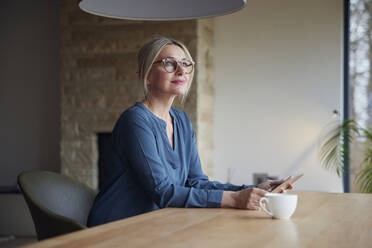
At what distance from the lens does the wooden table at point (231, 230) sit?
980 mm

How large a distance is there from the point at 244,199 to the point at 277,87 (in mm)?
3798

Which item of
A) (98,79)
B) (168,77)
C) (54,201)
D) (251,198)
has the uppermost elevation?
(168,77)

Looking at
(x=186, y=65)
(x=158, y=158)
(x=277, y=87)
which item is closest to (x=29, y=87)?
(x=277, y=87)

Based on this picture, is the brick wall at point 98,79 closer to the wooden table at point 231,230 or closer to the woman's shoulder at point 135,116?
the woman's shoulder at point 135,116

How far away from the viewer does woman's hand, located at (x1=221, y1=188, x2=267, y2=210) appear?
4.83 feet

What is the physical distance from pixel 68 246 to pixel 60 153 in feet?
15.4

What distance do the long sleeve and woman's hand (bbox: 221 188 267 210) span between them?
0.07ft

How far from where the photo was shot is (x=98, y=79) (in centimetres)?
534

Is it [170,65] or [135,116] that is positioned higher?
[170,65]

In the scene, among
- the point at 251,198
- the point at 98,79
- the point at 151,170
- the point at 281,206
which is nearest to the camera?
the point at 281,206

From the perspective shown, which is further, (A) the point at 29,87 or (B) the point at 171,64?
(A) the point at 29,87

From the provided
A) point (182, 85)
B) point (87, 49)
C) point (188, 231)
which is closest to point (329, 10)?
point (87, 49)

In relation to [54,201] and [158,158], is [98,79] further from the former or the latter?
[158,158]

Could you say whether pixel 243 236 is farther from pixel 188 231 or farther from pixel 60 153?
pixel 60 153
